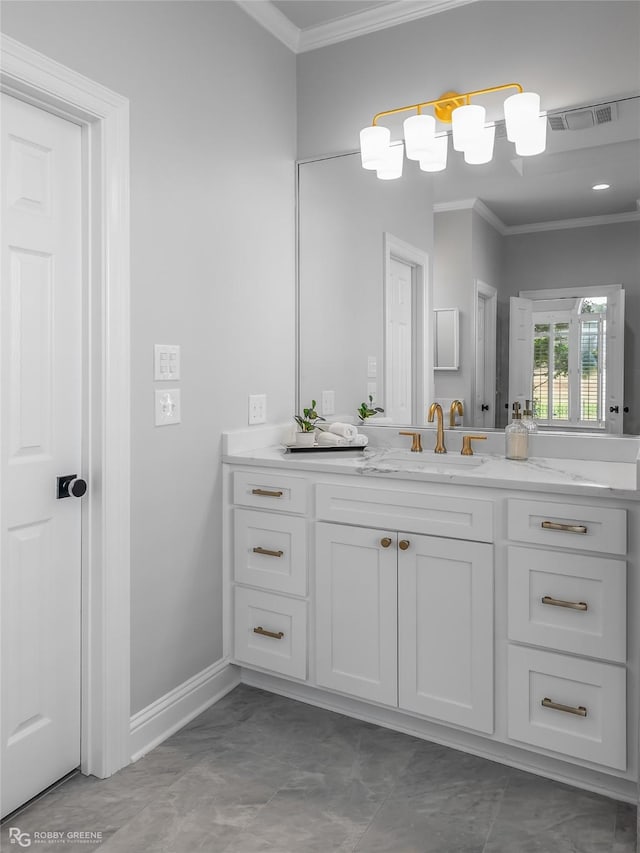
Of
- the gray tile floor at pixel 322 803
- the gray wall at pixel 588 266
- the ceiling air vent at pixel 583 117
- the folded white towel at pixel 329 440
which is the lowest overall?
the gray tile floor at pixel 322 803

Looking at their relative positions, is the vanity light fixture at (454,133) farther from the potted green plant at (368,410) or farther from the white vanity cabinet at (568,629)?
the white vanity cabinet at (568,629)

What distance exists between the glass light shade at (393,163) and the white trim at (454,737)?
197 cm

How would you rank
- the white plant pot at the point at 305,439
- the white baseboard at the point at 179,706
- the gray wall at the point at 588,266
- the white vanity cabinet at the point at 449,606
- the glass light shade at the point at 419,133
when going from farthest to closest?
the white plant pot at the point at 305,439 < the glass light shade at the point at 419,133 < the gray wall at the point at 588,266 < the white baseboard at the point at 179,706 < the white vanity cabinet at the point at 449,606

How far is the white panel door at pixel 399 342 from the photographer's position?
251 centimetres

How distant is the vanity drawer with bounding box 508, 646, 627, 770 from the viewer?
1.67m

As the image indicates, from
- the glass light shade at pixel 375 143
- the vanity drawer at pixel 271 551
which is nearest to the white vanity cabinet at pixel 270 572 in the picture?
the vanity drawer at pixel 271 551

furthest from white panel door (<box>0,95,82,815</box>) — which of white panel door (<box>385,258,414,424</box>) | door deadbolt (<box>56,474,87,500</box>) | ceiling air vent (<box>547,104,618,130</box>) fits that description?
ceiling air vent (<box>547,104,618,130</box>)

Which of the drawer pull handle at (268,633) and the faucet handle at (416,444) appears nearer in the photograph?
→ the drawer pull handle at (268,633)

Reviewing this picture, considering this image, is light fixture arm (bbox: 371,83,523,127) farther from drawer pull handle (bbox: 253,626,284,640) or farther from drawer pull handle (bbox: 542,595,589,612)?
drawer pull handle (bbox: 253,626,284,640)

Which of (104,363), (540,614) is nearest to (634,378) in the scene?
(540,614)

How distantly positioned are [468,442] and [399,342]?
0.51 metres

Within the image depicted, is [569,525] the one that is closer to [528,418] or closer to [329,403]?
[528,418]

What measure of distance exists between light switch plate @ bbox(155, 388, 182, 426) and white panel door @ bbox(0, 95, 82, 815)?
27 cm

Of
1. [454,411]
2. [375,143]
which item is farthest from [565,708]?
[375,143]
